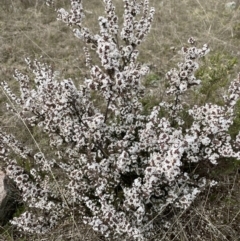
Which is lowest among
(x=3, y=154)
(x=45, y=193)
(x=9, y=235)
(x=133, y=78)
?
(x=9, y=235)

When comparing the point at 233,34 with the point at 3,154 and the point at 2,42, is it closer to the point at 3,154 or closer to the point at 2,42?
the point at 2,42

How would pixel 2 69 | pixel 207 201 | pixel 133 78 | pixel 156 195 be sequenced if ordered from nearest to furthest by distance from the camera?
pixel 133 78 < pixel 156 195 < pixel 207 201 < pixel 2 69

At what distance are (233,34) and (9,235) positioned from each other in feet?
15.0

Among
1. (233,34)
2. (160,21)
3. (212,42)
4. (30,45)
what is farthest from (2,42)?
(233,34)

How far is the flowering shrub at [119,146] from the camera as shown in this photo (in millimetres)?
2557

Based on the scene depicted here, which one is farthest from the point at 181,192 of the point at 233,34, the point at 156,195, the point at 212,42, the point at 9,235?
the point at 233,34

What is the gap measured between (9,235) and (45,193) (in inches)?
29.4

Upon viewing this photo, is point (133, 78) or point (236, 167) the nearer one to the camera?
point (133, 78)

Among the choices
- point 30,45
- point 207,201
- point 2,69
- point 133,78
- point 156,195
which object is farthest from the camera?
point 30,45

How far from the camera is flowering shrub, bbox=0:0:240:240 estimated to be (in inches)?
101

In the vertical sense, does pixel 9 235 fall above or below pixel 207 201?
below

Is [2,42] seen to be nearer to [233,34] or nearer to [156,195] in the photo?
[233,34]

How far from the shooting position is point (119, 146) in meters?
2.87

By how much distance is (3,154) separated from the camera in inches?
118
